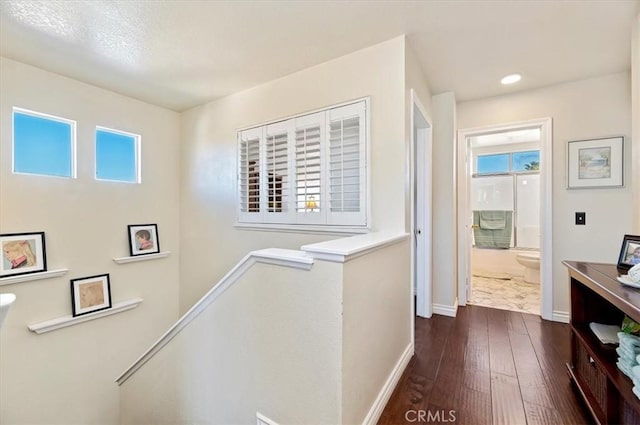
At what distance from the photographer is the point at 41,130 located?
264cm

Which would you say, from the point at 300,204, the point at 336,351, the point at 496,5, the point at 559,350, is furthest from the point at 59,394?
the point at 496,5

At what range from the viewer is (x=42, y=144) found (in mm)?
2633

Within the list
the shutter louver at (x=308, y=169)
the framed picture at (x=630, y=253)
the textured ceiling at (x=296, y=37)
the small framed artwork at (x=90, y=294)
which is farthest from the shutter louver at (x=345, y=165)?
the small framed artwork at (x=90, y=294)

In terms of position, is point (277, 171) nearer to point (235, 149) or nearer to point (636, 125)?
point (235, 149)

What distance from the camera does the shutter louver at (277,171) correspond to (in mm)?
2684

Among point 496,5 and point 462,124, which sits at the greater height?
point 496,5

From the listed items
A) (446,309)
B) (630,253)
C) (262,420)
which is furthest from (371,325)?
(446,309)

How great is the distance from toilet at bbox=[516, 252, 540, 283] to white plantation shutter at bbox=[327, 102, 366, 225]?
3.61m

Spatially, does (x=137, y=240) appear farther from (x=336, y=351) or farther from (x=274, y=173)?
(x=336, y=351)

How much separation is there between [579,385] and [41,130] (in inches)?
181

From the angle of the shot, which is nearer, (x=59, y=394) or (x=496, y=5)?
(x=496, y=5)

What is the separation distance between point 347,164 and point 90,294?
2877 mm

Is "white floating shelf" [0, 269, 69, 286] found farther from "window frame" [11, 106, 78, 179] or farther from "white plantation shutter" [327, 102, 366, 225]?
"white plantation shutter" [327, 102, 366, 225]

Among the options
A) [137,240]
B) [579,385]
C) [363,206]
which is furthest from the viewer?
[137,240]
